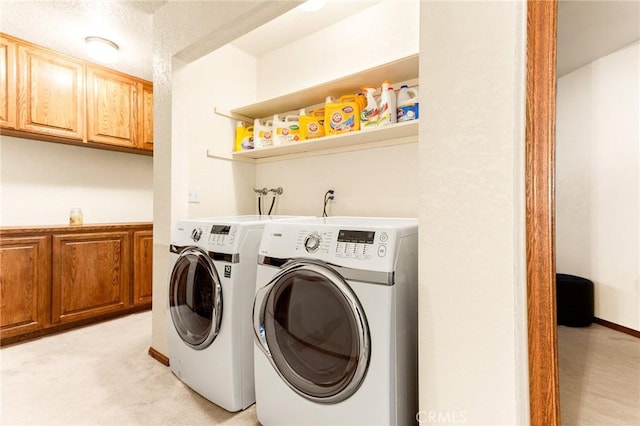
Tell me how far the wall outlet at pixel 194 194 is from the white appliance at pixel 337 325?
1067 mm

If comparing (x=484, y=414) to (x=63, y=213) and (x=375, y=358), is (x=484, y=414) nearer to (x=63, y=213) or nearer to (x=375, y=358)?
(x=375, y=358)

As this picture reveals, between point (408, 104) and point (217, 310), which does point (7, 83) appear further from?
point (408, 104)

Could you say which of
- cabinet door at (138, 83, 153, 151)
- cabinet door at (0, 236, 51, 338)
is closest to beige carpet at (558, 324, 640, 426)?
cabinet door at (0, 236, 51, 338)

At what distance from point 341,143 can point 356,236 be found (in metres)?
1.15

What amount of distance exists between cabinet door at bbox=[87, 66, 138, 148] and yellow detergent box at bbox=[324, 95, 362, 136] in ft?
6.93

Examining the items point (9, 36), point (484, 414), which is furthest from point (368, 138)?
point (9, 36)

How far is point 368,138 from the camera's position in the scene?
2.04 meters

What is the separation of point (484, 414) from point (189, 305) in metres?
1.47

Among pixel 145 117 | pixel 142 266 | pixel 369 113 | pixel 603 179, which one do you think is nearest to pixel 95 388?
pixel 142 266

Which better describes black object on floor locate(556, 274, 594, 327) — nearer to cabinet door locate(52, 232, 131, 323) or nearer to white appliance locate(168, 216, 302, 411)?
white appliance locate(168, 216, 302, 411)

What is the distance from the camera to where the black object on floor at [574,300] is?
1.05m

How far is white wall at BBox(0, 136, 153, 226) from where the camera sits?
8.90 ft

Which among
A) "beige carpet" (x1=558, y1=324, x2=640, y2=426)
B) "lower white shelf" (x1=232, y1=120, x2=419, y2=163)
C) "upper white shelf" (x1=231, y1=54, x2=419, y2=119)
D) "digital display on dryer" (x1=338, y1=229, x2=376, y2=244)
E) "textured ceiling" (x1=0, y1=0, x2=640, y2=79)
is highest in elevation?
"textured ceiling" (x1=0, y1=0, x2=640, y2=79)

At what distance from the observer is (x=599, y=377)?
1.37 metres
